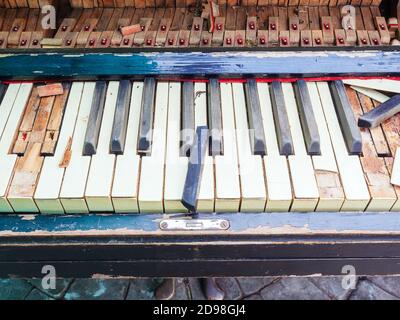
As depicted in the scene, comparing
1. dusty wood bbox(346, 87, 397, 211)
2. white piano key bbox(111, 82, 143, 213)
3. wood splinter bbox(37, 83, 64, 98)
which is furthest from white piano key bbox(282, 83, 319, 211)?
wood splinter bbox(37, 83, 64, 98)

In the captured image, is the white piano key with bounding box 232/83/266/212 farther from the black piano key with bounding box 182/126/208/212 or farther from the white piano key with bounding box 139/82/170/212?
the white piano key with bounding box 139/82/170/212

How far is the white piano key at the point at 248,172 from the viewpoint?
187 cm

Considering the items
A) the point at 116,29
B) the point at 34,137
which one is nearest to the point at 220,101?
the point at 116,29

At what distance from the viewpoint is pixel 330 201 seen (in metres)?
1.87

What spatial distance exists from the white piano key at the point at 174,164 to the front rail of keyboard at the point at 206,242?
0.32ft

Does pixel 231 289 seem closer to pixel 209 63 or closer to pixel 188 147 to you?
pixel 188 147

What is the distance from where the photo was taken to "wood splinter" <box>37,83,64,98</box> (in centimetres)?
224

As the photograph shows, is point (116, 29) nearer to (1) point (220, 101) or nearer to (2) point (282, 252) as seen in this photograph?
(1) point (220, 101)

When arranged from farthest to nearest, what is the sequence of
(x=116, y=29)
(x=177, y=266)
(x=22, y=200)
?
(x=116, y=29), (x=177, y=266), (x=22, y=200)

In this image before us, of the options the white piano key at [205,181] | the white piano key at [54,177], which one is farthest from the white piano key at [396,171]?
the white piano key at [54,177]

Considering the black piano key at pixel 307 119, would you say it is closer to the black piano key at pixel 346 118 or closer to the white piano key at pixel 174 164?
the black piano key at pixel 346 118

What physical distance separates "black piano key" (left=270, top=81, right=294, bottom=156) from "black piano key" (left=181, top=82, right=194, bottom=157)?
380 mm

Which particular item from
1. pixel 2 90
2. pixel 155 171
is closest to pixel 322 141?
pixel 155 171
